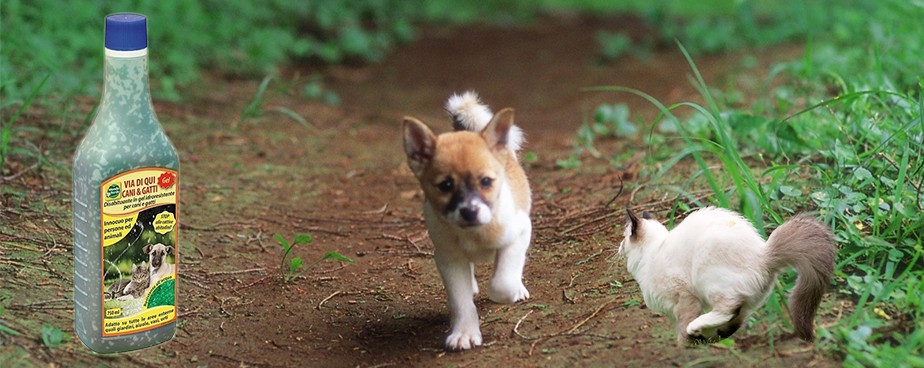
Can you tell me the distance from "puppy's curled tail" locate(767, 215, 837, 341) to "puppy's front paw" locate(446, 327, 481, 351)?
1.11m

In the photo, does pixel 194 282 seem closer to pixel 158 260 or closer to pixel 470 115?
pixel 158 260

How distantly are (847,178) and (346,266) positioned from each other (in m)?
2.31

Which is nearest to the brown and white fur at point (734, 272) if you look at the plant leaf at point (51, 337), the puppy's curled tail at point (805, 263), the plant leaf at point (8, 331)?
the puppy's curled tail at point (805, 263)

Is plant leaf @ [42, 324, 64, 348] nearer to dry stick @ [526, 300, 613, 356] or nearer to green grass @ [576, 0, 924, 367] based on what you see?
dry stick @ [526, 300, 613, 356]

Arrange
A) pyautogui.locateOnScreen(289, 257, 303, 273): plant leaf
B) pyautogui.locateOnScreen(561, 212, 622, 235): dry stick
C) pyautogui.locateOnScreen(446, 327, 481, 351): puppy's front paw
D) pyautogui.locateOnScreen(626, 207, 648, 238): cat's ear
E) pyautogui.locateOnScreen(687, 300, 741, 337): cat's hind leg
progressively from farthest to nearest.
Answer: pyautogui.locateOnScreen(561, 212, 622, 235): dry stick, pyautogui.locateOnScreen(289, 257, 303, 273): plant leaf, pyautogui.locateOnScreen(626, 207, 648, 238): cat's ear, pyautogui.locateOnScreen(446, 327, 481, 351): puppy's front paw, pyautogui.locateOnScreen(687, 300, 741, 337): cat's hind leg

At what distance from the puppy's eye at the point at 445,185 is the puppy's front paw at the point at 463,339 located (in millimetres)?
546

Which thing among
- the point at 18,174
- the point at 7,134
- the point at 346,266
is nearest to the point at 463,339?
the point at 346,266

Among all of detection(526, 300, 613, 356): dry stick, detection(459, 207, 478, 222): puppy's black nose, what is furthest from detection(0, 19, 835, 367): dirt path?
detection(459, 207, 478, 222): puppy's black nose

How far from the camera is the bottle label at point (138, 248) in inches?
147

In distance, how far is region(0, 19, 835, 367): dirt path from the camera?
3879 mm

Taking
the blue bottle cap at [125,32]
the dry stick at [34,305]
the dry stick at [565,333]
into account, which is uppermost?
the blue bottle cap at [125,32]

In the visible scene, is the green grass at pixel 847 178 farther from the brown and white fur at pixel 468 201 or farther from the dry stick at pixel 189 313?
the dry stick at pixel 189 313

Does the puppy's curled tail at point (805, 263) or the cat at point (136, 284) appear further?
the cat at point (136, 284)

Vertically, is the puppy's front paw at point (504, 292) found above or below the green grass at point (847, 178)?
below
